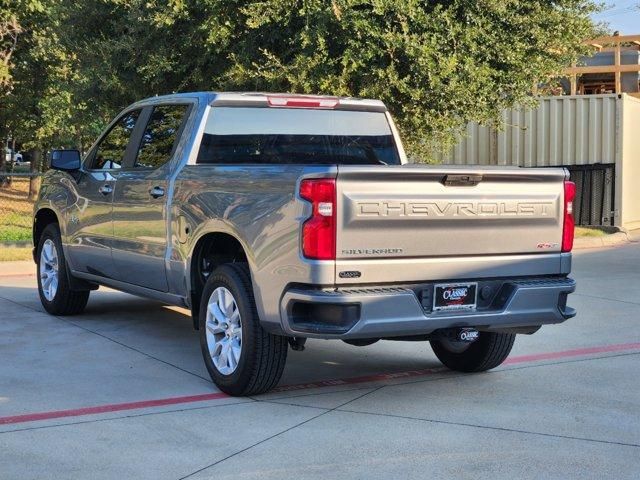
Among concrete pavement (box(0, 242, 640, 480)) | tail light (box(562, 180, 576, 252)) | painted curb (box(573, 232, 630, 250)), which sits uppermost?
tail light (box(562, 180, 576, 252))

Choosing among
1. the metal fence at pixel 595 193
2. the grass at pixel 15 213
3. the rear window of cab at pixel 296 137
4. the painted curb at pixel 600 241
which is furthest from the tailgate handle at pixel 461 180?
the metal fence at pixel 595 193

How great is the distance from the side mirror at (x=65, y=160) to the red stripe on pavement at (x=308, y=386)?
3185 mm

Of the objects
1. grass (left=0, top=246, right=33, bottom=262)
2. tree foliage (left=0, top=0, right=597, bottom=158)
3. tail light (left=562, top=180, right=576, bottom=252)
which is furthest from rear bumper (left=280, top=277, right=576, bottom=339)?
tree foliage (left=0, top=0, right=597, bottom=158)

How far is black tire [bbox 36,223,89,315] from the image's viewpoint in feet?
29.2

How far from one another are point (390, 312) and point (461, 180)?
37.2 inches

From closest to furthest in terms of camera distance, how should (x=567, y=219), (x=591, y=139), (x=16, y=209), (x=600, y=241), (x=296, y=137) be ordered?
(x=567, y=219)
(x=296, y=137)
(x=600, y=241)
(x=591, y=139)
(x=16, y=209)

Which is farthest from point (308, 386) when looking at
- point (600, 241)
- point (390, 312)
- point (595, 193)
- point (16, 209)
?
point (16, 209)

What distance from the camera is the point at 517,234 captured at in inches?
237

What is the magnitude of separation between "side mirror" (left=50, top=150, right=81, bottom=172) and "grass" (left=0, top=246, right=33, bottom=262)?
5554 millimetres

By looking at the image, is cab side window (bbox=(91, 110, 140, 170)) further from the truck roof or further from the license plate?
the license plate

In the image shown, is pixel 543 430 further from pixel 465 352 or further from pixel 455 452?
pixel 465 352

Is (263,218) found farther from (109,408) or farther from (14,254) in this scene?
(14,254)

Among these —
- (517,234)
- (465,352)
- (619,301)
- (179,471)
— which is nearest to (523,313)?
(517,234)

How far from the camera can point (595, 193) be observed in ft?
70.9
